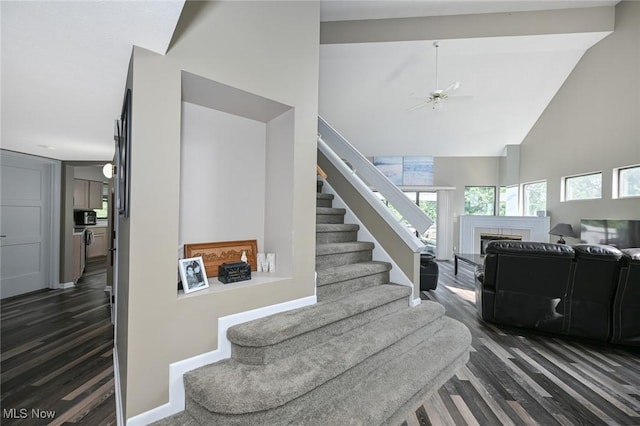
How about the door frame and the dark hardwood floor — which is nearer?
the dark hardwood floor

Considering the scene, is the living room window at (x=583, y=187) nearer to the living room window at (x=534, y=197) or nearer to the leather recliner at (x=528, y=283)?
the living room window at (x=534, y=197)

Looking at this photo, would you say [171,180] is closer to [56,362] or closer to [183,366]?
[183,366]

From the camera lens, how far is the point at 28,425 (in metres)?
1.83

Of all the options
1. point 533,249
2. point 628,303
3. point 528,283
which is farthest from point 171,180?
point 628,303

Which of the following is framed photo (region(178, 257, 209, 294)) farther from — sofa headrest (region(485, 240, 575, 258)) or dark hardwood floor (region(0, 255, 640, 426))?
sofa headrest (region(485, 240, 575, 258))

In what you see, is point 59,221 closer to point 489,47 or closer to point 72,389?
point 72,389

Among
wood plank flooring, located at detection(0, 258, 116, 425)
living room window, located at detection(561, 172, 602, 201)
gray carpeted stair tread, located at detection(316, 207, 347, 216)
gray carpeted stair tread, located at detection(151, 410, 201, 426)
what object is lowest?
wood plank flooring, located at detection(0, 258, 116, 425)

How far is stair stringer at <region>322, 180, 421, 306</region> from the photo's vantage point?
3.05m

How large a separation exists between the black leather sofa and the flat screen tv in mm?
2834

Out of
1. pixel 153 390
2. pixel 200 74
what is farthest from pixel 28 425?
pixel 200 74

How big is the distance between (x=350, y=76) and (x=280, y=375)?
6.01m

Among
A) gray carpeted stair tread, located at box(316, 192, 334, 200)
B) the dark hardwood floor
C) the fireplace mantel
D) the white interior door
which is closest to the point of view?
the dark hardwood floor

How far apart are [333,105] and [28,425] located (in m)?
6.91

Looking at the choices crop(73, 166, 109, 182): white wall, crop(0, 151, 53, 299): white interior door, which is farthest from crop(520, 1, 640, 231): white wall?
crop(73, 166, 109, 182): white wall
